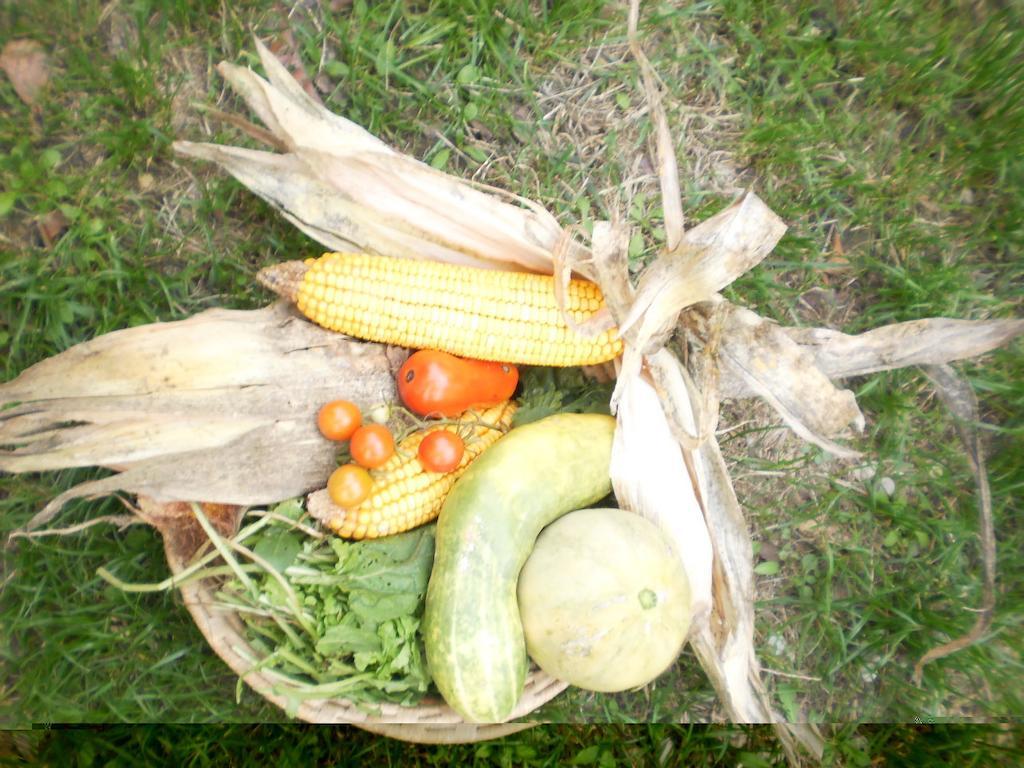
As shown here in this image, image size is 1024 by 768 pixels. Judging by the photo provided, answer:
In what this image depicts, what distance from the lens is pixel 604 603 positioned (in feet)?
5.42

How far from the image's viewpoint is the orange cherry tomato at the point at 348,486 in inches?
70.6

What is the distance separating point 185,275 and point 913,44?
242 centimetres

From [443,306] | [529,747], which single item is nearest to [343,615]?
[443,306]

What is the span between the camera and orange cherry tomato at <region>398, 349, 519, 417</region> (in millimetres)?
1883

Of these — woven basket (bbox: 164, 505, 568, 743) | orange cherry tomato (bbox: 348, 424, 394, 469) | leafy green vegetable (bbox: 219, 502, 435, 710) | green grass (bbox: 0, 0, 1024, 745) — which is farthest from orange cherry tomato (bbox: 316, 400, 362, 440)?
green grass (bbox: 0, 0, 1024, 745)

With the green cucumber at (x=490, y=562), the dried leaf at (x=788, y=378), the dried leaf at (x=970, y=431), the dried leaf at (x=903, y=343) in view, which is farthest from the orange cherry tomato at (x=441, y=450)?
the dried leaf at (x=970, y=431)

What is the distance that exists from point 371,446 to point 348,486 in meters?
0.11

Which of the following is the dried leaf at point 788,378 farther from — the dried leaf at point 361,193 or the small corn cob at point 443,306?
the dried leaf at point 361,193

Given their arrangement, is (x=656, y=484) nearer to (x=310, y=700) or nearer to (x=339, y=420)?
(x=339, y=420)

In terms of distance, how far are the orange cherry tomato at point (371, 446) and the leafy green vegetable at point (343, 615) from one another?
0.67 ft

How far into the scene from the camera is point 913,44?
246 centimetres

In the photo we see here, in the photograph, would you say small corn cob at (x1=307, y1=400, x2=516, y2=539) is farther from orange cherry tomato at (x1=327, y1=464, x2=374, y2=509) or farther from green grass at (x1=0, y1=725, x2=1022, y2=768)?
green grass at (x1=0, y1=725, x2=1022, y2=768)

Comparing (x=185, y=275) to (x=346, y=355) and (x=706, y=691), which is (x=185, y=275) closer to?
(x=346, y=355)

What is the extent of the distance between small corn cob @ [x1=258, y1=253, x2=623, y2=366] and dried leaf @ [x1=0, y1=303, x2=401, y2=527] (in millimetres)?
130
